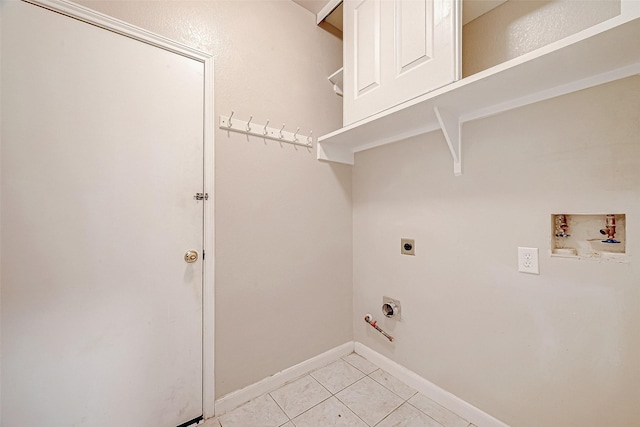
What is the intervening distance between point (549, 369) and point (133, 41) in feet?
8.20

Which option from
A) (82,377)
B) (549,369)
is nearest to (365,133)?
(549,369)

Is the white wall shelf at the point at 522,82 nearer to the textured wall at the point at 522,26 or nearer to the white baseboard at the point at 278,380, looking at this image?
the textured wall at the point at 522,26

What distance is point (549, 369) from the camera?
113 cm

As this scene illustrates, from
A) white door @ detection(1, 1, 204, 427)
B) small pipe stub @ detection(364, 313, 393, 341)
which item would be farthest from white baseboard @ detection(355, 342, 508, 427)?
white door @ detection(1, 1, 204, 427)

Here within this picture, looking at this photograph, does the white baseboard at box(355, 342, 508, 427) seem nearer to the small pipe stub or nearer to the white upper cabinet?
the small pipe stub

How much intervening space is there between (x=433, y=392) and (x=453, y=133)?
5.11 feet

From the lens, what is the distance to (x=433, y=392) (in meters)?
1.51

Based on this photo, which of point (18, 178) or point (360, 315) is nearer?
point (18, 178)

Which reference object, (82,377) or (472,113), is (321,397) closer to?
(82,377)

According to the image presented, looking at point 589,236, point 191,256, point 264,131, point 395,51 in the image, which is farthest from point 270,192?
point 589,236

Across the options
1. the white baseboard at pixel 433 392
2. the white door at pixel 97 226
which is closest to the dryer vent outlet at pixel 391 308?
the white baseboard at pixel 433 392

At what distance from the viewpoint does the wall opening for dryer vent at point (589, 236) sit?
3.22 feet

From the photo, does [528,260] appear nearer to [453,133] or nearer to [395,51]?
[453,133]

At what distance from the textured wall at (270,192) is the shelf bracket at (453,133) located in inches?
33.1
